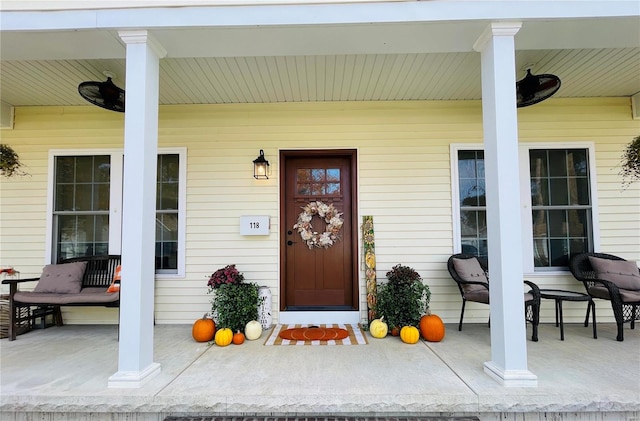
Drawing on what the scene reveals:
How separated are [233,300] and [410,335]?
5.95 ft

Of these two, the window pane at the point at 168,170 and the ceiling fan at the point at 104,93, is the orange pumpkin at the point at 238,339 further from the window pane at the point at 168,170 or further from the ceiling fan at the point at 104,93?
the ceiling fan at the point at 104,93

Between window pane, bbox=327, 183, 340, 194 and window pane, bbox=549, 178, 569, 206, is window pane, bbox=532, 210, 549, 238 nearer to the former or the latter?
window pane, bbox=549, 178, 569, 206

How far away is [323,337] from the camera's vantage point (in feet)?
12.1

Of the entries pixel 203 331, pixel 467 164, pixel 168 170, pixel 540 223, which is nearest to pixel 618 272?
pixel 540 223

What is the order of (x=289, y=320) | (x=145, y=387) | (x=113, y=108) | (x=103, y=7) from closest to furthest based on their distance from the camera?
(x=145, y=387) < (x=103, y=7) < (x=113, y=108) < (x=289, y=320)

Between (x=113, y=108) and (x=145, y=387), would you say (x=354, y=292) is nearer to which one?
(x=145, y=387)

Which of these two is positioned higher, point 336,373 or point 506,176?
point 506,176

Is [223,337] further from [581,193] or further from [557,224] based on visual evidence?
[581,193]

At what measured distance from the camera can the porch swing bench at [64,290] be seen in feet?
12.2

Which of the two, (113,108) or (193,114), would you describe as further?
(193,114)

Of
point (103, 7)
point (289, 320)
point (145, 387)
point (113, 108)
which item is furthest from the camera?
point (289, 320)

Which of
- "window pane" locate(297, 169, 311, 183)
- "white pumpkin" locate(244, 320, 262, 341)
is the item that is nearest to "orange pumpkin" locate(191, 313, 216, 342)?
"white pumpkin" locate(244, 320, 262, 341)

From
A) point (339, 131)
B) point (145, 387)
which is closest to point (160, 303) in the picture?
point (145, 387)

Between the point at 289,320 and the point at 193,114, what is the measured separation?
2778 mm
